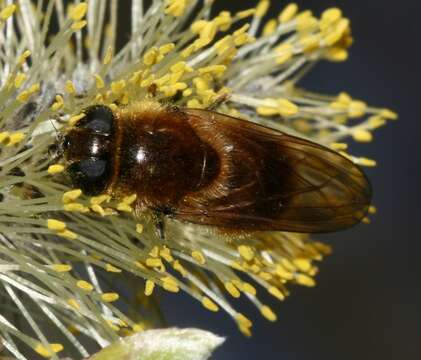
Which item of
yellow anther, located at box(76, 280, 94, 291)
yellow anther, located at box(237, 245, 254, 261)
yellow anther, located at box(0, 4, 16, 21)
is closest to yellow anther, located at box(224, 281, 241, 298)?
yellow anther, located at box(237, 245, 254, 261)

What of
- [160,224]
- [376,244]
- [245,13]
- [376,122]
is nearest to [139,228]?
[160,224]

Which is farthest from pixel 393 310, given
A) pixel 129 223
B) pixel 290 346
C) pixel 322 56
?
pixel 129 223

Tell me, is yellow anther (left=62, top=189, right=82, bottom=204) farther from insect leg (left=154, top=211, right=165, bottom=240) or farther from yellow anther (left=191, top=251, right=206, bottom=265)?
yellow anther (left=191, top=251, right=206, bottom=265)

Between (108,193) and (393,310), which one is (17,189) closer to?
(108,193)

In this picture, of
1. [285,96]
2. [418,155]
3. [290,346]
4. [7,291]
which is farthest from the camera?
[418,155]

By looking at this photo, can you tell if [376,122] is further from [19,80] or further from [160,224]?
[19,80]

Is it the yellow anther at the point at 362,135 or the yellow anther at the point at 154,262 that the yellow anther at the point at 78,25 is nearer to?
the yellow anther at the point at 154,262
